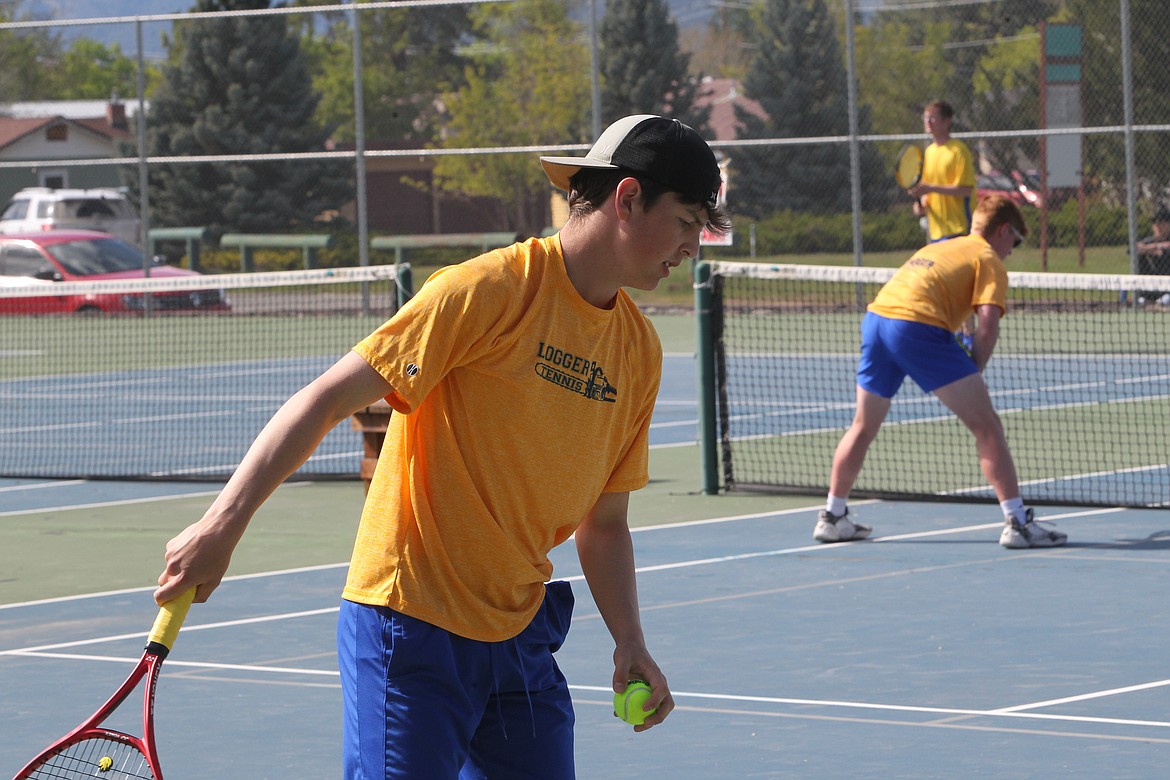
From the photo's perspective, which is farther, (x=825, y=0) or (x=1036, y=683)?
(x=825, y=0)

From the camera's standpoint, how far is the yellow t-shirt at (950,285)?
8734 mm

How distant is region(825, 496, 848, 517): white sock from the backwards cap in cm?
589

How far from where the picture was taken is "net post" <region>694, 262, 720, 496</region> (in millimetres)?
10797

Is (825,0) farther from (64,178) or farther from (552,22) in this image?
(64,178)

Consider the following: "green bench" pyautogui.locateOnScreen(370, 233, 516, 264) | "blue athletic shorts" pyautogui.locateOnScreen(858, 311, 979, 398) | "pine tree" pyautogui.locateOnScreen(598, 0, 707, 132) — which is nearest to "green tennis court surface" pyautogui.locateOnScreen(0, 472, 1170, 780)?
"blue athletic shorts" pyautogui.locateOnScreen(858, 311, 979, 398)

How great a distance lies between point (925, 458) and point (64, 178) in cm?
4039

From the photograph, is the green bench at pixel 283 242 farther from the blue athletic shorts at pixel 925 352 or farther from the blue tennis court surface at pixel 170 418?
the blue athletic shorts at pixel 925 352

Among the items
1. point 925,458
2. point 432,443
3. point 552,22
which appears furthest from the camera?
point 552,22

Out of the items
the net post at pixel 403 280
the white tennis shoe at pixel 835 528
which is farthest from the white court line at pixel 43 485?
the white tennis shoe at pixel 835 528

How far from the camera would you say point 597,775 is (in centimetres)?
540

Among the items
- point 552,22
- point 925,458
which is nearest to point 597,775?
point 925,458

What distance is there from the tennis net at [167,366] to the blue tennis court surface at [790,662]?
12.3ft

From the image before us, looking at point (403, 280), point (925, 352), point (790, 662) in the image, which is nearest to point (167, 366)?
point (403, 280)

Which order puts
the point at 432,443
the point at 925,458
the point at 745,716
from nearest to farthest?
the point at 432,443 < the point at 745,716 < the point at 925,458
